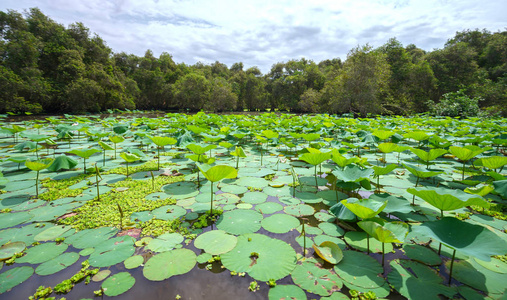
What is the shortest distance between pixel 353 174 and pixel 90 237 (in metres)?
2.97

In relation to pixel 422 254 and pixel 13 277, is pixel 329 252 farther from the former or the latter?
pixel 13 277

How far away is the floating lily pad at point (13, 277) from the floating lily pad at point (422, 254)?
3073mm

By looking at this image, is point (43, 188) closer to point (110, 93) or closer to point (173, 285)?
point (173, 285)

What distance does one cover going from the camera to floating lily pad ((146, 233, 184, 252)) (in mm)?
1874

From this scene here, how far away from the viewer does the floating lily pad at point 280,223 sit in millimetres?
2201

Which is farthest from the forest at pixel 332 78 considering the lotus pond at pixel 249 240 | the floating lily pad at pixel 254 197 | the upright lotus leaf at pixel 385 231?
the upright lotus leaf at pixel 385 231

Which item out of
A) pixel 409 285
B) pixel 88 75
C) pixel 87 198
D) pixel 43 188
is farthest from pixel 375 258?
pixel 88 75

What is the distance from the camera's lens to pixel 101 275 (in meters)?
1.56

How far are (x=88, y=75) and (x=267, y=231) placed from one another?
1006 inches

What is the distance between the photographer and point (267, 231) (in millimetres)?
2201

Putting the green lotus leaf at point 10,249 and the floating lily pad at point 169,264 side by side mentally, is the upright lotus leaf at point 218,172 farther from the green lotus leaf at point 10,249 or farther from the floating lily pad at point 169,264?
the green lotus leaf at point 10,249

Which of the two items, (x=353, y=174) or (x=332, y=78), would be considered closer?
(x=353, y=174)

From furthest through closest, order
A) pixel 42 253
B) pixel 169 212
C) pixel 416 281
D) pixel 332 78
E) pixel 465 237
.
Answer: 1. pixel 332 78
2. pixel 169 212
3. pixel 42 253
4. pixel 416 281
5. pixel 465 237

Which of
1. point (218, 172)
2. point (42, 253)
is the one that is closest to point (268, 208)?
point (218, 172)
